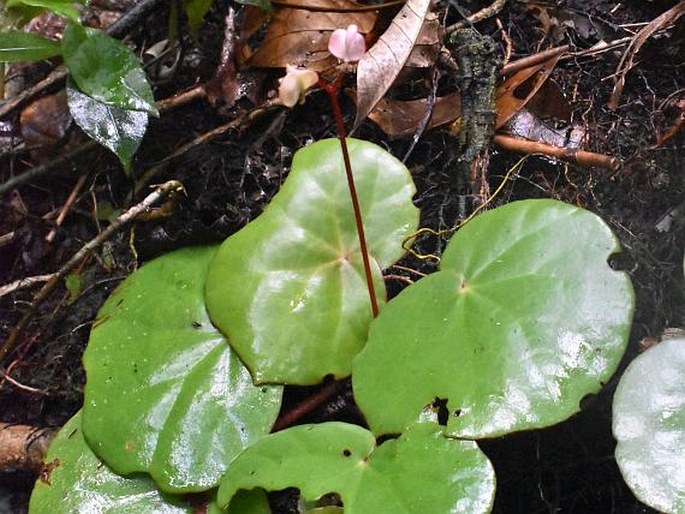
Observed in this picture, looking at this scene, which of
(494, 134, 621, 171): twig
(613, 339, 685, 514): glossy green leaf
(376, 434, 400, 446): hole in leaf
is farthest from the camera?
(494, 134, 621, 171): twig

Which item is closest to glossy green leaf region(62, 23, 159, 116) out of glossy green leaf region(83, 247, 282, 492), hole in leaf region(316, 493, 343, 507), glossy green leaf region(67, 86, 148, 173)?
glossy green leaf region(67, 86, 148, 173)

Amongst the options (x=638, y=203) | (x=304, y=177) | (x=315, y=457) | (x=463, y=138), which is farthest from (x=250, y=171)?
(x=638, y=203)

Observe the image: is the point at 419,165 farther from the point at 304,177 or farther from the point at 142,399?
the point at 142,399

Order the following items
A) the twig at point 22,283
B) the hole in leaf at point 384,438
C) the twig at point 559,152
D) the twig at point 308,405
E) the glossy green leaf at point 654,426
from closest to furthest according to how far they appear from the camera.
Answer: the glossy green leaf at point 654,426 < the hole in leaf at point 384,438 < the twig at point 308,405 < the twig at point 559,152 < the twig at point 22,283

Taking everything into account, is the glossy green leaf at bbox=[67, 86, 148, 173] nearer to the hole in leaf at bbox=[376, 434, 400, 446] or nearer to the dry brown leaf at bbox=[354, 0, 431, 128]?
the dry brown leaf at bbox=[354, 0, 431, 128]

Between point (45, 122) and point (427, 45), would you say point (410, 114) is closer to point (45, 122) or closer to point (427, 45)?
point (427, 45)

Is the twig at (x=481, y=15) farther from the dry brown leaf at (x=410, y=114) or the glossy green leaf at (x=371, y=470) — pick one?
the glossy green leaf at (x=371, y=470)

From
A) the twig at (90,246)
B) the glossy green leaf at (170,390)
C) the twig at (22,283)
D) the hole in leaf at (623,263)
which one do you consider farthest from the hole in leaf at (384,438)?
the twig at (22,283)
